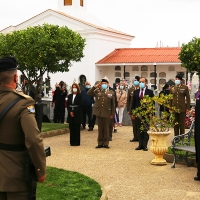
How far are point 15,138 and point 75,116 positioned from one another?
378 inches

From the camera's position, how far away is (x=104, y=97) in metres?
13.5

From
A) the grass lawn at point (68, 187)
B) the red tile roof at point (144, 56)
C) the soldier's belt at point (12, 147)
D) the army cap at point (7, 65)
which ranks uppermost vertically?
the red tile roof at point (144, 56)

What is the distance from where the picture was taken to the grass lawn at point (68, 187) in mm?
7488

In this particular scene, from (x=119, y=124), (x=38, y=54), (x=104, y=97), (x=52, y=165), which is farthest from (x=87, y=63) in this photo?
(x=52, y=165)

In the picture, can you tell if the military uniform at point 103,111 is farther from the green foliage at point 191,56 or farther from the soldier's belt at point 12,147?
the green foliage at point 191,56

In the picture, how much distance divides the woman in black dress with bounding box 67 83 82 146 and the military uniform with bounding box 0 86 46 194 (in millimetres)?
9500

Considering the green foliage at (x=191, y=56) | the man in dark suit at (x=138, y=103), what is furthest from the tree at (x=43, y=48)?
the man in dark suit at (x=138, y=103)

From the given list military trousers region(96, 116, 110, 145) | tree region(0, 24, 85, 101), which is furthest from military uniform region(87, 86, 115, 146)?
tree region(0, 24, 85, 101)

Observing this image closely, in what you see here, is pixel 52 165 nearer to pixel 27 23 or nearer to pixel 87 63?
pixel 87 63

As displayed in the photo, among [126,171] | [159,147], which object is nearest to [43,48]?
[159,147]

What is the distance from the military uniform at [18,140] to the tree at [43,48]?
58.6 feet

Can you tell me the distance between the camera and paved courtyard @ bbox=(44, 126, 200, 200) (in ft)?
26.5

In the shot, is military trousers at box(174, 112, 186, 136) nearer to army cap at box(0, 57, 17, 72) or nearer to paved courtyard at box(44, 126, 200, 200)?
Result: paved courtyard at box(44, 126, 200, 200)

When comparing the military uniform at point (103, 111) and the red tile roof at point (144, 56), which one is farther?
the red tile roof at point (144, 56)
